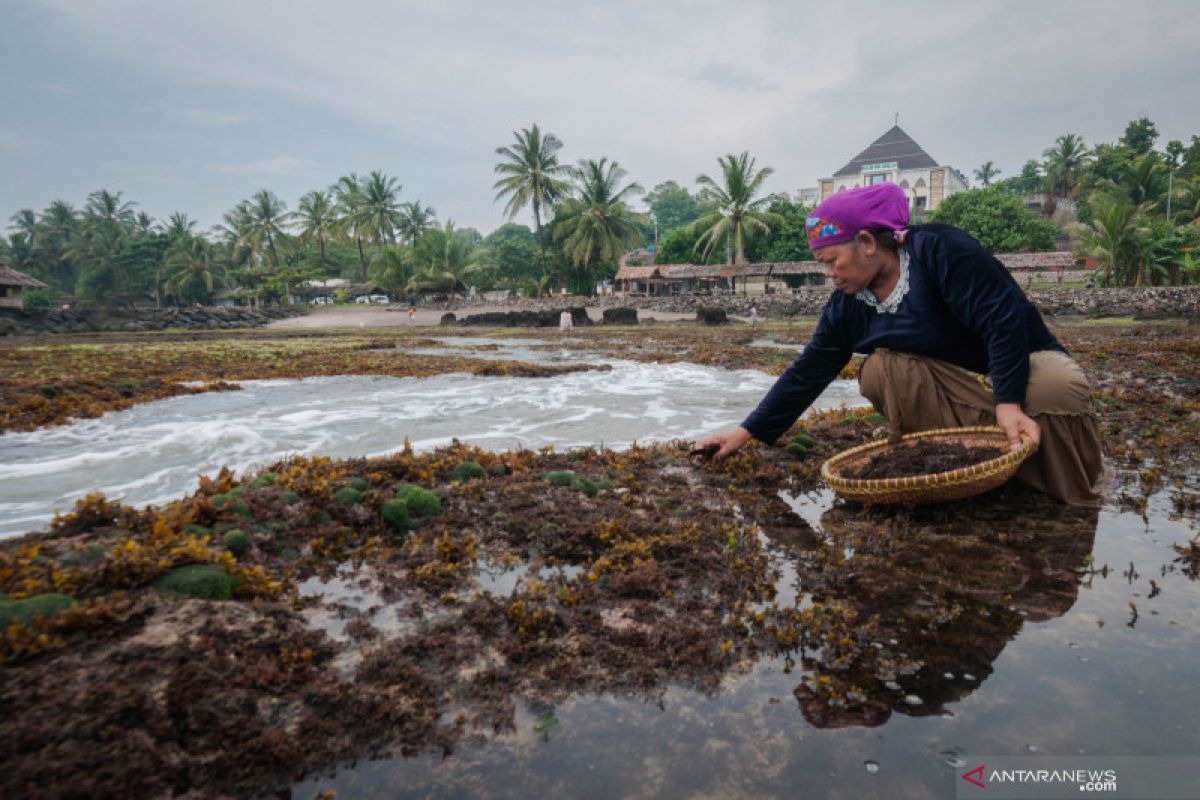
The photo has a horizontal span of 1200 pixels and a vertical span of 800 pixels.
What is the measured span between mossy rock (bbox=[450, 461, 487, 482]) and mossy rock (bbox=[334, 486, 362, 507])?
688 millimetres

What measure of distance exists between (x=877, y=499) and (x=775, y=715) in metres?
1.72

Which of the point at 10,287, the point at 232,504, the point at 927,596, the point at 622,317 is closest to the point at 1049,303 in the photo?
the point at 622,317

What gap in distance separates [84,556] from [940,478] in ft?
10.5

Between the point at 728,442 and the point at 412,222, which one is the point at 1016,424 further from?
the point at 412,222

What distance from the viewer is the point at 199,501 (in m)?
2.79

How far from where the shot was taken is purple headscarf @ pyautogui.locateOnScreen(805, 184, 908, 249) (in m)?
3.05

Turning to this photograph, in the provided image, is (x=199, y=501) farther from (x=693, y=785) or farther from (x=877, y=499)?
(x=877, y=499)

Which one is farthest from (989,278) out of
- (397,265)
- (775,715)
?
(397,265)

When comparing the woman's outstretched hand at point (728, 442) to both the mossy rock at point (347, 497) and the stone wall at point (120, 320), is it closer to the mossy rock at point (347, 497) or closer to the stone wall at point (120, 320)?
the mossy rock at point (347, 497)

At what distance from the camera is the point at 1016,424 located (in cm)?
292

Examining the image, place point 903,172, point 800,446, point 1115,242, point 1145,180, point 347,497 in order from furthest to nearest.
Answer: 1. point 903,172
2. point 1145,180
3. point 1115,242
4. point 800,446
5. point 347,497

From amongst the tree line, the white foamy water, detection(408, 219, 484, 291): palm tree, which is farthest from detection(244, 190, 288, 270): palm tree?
the white foamy water

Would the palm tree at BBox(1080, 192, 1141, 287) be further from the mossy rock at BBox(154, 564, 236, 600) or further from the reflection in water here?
the mossy rock at BBox(154, 564, 236, 600)

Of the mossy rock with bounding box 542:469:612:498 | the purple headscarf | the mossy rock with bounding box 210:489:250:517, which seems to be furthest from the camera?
the mossy rock with bounding box 542:469:612:498
